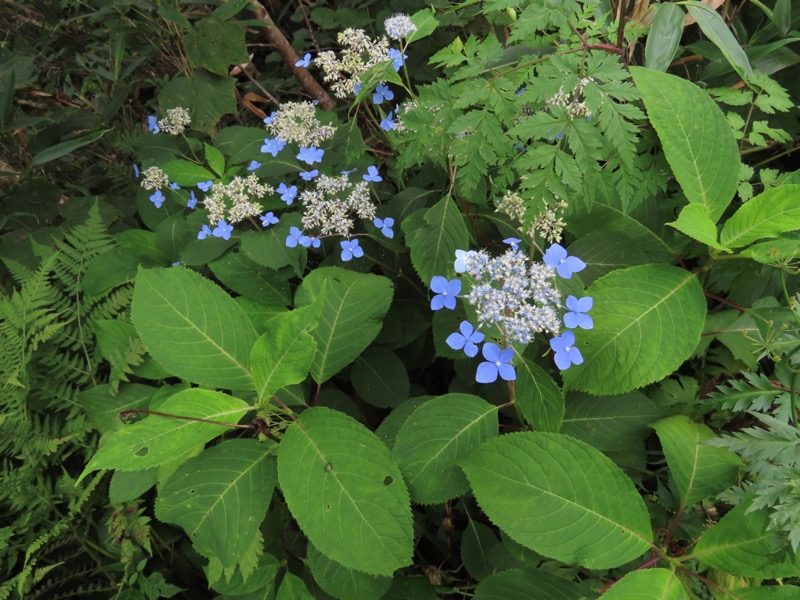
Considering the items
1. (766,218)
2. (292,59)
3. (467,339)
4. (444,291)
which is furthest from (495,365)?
(292,59)

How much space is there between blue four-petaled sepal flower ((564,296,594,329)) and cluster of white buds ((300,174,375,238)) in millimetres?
714

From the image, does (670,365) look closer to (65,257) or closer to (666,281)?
(666,281)

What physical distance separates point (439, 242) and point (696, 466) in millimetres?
840

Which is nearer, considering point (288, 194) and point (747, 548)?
point (747, 548)

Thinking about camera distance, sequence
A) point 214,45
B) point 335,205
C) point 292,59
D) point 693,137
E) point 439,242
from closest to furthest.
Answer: point 693,137 → point 439,242 → point 335,205 → point 214,45 → point 292,59

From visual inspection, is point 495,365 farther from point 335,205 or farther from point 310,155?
point 310,155

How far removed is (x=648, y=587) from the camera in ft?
3.40

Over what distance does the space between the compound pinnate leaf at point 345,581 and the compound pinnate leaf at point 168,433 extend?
454mm

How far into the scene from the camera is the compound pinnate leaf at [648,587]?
40.0 inches

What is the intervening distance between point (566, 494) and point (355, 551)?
0.47 meters

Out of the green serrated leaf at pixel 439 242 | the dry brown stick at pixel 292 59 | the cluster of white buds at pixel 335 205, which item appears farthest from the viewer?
the dry brown stick at pixel 292 59

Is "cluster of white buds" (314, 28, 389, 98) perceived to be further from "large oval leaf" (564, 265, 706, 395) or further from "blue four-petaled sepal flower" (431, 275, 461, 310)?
"large oval leaf" (564, 265, 706, 395)

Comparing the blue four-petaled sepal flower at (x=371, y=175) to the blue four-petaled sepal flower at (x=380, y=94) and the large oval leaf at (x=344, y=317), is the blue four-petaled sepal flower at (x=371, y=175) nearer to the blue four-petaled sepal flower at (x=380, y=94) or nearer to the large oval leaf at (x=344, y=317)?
the blue four-petaled sepal flower at (x=380, y=94)

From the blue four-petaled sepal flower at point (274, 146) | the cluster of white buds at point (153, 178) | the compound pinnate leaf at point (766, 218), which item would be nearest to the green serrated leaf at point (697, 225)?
the compound pinnate leaf at point (766, 218)
